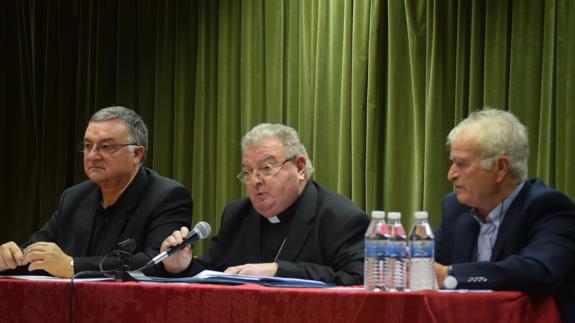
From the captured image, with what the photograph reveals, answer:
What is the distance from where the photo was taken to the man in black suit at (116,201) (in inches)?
151

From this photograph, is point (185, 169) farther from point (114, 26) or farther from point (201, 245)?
point (114, 26)

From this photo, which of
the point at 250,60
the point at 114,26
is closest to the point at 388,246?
the point at 250,60

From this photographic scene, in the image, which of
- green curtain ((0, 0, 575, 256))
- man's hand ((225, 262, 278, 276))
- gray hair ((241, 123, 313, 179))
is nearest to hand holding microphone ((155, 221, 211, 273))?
man's hand ((225, 262, 278, 276))

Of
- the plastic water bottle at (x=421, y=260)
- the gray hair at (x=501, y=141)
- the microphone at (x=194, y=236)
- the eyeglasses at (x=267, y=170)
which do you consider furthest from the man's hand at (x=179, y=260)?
the gray hair at (x=501, y=141)

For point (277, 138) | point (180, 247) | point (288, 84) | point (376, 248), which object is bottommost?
point (180, 247)

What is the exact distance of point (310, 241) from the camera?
3508 millimetres

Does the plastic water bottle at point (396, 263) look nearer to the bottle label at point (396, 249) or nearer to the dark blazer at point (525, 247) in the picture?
the bottle label at point (396, 249)

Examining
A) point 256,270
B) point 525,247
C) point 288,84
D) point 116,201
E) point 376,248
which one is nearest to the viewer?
point 376,248

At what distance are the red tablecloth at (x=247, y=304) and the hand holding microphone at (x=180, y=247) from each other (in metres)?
0.32

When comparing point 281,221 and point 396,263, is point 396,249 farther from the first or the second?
point 281,221

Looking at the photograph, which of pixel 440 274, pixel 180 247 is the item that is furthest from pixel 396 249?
pixel 180 247

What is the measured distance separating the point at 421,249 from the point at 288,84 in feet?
10.7

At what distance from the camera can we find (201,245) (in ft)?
19.4

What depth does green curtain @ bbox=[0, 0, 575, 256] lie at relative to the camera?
4.52 metres
